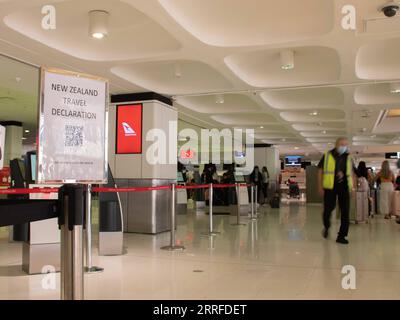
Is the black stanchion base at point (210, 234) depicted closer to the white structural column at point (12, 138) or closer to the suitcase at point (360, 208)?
the suitcase at point (360, 208)

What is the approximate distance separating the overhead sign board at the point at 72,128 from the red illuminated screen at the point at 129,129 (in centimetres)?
526

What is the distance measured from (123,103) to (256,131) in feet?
28.1

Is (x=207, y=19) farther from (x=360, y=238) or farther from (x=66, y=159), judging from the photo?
(x=360, y=238)

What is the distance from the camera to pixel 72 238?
1.83 meters

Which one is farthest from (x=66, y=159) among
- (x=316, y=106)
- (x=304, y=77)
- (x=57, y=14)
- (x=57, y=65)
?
(x=316, y=106)

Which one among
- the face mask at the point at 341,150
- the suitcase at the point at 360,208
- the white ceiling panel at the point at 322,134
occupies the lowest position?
the suitcase at the point at 360,208

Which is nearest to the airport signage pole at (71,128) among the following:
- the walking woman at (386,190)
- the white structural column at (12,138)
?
the walking woman at (386,190)

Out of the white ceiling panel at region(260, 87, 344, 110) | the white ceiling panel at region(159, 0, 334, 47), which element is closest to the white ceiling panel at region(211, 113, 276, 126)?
the white ceiling panel at region(260, 87, 344, 110)

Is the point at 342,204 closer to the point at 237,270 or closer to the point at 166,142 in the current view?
the point at 237,270

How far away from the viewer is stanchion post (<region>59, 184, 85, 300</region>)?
179 centimetres

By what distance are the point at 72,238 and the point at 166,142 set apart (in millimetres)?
7198

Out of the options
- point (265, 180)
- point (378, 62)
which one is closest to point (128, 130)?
point (378, 62)

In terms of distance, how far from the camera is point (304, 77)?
27.3 ft

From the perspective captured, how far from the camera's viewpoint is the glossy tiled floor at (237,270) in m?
3.76
